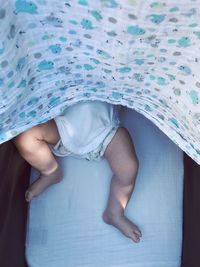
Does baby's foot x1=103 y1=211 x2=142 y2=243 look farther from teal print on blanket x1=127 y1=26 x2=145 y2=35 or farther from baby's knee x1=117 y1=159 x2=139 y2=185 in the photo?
teal print on blanket x1=127 y1=26 x2=145 y2=35

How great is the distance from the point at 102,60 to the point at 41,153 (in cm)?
33

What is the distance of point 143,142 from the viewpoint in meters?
1.10

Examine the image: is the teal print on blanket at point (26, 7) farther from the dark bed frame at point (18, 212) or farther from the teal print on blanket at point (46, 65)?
the dark bed frame at point (18, 212)

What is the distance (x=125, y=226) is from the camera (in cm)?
100

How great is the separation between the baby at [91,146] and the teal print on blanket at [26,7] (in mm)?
345

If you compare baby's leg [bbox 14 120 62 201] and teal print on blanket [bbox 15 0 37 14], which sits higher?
teal print on blanket [bbox 15 0 37 14]

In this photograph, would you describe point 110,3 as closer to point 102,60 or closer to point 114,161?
point 102,60

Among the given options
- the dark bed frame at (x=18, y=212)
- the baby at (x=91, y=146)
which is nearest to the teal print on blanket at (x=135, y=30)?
the baby at (x=91, y=146)

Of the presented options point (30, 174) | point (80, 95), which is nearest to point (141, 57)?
point (80, 95)

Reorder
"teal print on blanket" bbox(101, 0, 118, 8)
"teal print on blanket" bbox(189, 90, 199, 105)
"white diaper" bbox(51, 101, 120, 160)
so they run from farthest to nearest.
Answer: "white diaper" bbox(51, 101, 120, 160) → "teal print on blanket" bbox(189, 90, 199, 105) → "teal print on blanket" bbox(101, 0, 118, 8)

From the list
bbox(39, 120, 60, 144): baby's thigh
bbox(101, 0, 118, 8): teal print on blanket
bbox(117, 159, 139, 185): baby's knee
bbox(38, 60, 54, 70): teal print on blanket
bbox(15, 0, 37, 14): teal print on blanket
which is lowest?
bbox(117, 159, 139, 185): baby's knee

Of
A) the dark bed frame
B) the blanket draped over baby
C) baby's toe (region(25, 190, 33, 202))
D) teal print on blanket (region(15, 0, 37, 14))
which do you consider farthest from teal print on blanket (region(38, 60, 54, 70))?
baby's toe (region(25, 190, 33, 202))

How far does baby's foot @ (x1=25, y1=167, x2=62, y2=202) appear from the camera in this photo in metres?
1.04

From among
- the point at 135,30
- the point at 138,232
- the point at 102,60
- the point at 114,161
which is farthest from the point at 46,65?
the point at 138,232
